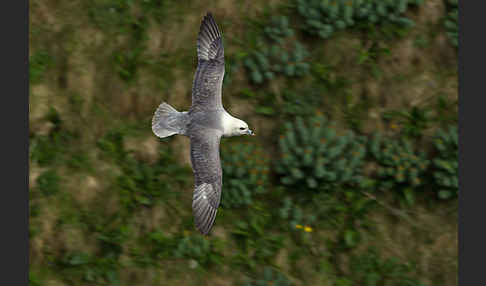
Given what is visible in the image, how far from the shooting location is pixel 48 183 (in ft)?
25.6

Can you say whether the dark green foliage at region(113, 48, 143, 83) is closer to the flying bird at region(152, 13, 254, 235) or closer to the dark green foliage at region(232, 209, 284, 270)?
the flying bird at region(152, 13, 254, 235)

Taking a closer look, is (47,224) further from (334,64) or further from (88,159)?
(334,64)

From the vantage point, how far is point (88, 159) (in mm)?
8031

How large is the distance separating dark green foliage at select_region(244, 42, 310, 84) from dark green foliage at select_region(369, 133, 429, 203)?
146 centimetres

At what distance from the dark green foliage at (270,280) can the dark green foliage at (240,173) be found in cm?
94

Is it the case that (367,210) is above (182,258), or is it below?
above

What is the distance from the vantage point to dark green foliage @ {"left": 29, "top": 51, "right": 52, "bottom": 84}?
8.06 meters

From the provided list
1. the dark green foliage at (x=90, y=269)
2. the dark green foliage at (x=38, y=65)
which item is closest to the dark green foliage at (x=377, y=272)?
the dark green foliage at (x=90, y=269)

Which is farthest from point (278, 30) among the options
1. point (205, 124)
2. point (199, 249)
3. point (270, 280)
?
point (270, 280)

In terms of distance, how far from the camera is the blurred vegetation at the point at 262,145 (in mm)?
7895

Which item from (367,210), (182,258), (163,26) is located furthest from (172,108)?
(367,210)

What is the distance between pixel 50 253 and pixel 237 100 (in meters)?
3.14

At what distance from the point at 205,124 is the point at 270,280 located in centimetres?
223

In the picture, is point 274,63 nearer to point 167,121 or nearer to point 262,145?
point 262,145
